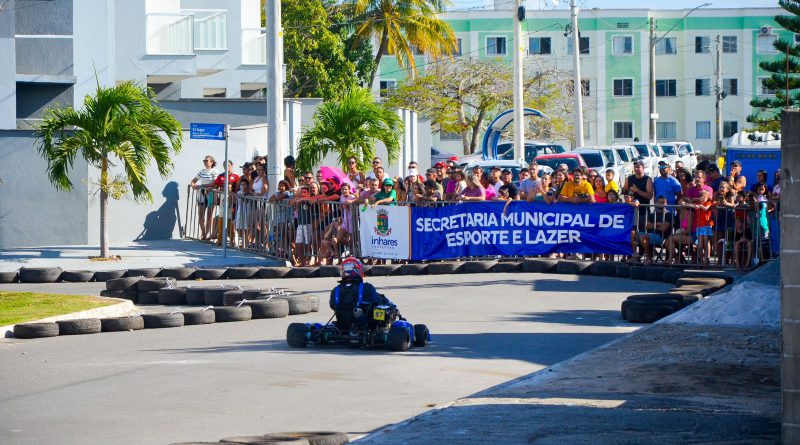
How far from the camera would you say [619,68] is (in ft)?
242

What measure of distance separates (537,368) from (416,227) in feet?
38.8

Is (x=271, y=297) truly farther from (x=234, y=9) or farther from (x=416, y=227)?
(x=234, y=9)

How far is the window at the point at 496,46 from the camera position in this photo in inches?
2847

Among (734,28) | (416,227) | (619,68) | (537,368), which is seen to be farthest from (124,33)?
(734,28)

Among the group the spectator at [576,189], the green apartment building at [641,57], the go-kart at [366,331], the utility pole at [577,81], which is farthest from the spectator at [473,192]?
the green apartment building at [641,57]

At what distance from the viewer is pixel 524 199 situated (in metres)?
24.7

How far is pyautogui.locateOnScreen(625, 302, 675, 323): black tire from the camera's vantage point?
53.4 ft

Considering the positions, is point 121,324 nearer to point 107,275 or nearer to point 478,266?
point 107,275

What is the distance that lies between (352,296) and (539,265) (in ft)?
31.4

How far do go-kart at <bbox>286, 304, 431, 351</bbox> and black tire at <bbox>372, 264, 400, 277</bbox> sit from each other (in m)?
8.48

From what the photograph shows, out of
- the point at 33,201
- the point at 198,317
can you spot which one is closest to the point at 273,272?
the point at 198,317

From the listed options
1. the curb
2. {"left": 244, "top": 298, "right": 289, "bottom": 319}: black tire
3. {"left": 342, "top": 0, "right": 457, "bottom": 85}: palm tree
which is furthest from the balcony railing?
{"left": 244, "top": 298, "right": 289, "bottom": 319}: black tire

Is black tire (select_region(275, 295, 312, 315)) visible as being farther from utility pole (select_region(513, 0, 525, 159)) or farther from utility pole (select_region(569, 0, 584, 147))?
utility pole (select_region(569, 0, 584, 147))

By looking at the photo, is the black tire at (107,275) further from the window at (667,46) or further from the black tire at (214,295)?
the window at (667,46)
